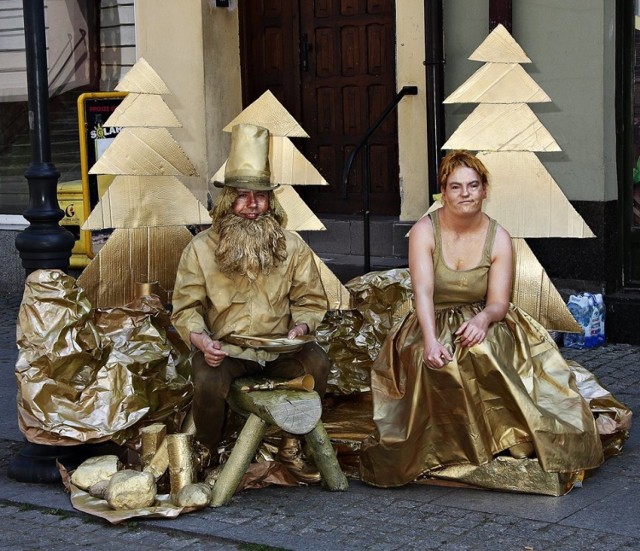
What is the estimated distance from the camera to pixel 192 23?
1069 cm

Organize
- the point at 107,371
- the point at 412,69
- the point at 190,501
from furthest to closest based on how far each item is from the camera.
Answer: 1. the point at 412,69
2. the point at 107,371
3. the point at 190,501

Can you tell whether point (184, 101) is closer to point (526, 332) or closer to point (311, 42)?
point (311, 42)

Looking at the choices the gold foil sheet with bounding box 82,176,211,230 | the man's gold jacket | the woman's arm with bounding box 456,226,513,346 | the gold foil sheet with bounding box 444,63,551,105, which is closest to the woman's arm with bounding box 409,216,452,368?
the woman's arm with bounding box 456,226,513,346

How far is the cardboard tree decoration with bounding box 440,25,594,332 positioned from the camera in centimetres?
625

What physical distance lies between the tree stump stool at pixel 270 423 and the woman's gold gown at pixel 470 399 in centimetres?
26

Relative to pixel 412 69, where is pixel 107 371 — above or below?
below

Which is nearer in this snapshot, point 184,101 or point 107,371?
point 107,371

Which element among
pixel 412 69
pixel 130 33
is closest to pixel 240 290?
pixel 412 69

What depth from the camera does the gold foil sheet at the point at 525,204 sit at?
6.27 metres

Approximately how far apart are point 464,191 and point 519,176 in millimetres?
939

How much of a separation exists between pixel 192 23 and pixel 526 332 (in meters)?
5.94

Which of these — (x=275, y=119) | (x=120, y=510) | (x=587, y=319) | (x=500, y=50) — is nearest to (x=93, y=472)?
(x=120, y=510)

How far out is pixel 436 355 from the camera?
17.3 feet

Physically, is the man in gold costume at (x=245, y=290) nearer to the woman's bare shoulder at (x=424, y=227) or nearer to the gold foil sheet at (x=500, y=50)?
the woman's bare shoulder at (x=424, y=227)
